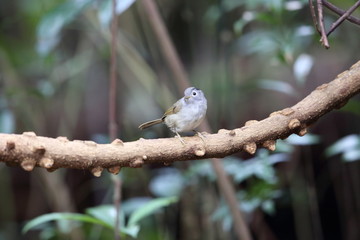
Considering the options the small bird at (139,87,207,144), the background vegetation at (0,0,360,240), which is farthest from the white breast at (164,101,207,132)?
the background vegetation at (0,0,360,240)

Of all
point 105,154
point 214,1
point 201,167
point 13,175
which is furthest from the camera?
point 13,175

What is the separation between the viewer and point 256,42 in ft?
7.93

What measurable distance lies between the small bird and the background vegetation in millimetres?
389

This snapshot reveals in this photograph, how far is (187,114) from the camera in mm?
1678

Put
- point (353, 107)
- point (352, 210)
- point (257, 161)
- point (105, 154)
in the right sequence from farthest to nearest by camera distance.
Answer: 1. point (352, 210)
2. point (257, 161)
3. point (353, 107)
4. point (105, 154)

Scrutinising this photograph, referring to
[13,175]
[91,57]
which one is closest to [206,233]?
[91,57]

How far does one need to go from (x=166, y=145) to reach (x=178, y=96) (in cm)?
195

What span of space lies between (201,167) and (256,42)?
0.72 metres

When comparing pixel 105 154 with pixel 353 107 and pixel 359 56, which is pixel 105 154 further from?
pixel 359 56

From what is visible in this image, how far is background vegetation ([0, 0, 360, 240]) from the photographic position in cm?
240

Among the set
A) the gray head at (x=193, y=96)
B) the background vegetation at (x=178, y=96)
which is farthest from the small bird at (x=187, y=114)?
the background vegetation at (x=178, y=96)

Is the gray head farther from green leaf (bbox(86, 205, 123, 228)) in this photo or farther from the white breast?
green leaf (bbox(86, 205, 123, 228))

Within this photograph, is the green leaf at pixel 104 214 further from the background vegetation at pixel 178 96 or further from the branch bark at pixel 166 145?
the branch bark at pixel 166 145

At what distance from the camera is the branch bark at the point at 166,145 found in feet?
3.40
